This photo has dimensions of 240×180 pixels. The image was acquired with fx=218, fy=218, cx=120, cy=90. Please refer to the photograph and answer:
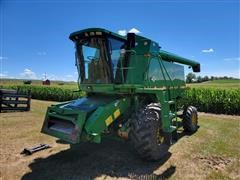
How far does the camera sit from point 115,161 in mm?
5168

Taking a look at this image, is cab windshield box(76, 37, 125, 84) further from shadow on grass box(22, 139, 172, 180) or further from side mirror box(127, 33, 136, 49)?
shadow on grass box(22, 139, 172, 180)

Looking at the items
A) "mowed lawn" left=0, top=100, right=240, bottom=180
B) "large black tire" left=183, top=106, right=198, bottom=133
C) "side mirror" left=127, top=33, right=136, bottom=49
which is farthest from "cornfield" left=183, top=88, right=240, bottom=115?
"side mirror" left=127, top=33, right=136, bottom=49

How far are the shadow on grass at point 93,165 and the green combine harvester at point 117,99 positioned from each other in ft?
1.25

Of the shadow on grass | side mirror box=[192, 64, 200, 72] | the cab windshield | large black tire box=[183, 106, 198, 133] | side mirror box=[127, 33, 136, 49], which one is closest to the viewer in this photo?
the shadow on grass

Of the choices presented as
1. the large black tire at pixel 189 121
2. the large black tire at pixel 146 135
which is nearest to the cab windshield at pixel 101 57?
the large black tire at pixel 146 135

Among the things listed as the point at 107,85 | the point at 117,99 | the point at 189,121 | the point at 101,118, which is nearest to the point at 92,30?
the point at 107,85

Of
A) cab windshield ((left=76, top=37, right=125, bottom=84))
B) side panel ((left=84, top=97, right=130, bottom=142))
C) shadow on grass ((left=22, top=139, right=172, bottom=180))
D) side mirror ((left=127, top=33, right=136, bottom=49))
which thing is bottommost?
shadow on grass ((left=22, top=139, right=172, bottom=180))

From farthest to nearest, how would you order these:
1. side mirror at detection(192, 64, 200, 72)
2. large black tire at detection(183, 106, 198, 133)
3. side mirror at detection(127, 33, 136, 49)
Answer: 1. side mirror at detection(192, 64, 200, 72)
2. large black tire at detection(183, 106, 198, 133)
3. side mirror at detection(127, 33, 136, 49)

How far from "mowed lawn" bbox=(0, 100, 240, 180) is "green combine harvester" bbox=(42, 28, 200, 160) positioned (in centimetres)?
47

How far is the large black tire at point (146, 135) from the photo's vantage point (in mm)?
4723

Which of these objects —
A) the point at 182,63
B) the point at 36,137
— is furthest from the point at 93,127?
the point at 182,63

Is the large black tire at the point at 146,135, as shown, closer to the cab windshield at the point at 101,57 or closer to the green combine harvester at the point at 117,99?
the green combine harvester at the point at 117,99

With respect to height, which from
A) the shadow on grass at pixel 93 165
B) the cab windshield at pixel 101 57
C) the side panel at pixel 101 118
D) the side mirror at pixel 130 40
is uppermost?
the side mirror at pixel 130 40

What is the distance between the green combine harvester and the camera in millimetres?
4727
